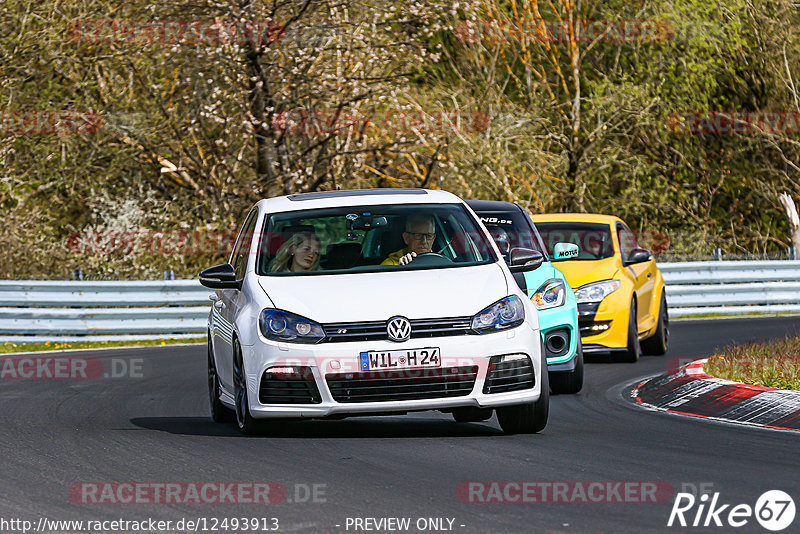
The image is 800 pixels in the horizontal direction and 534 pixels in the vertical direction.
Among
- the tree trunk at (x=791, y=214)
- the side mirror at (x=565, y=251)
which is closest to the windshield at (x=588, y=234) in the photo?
the side mirror at (x=565, y=251)

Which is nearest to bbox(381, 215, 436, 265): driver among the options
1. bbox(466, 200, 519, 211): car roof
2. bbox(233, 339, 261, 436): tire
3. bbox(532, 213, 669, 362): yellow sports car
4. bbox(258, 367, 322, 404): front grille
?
bbox(233, 339, 261, 436): tire

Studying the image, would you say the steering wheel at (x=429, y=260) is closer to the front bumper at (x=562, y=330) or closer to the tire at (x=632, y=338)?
the front bumper at (x=562, y=330)

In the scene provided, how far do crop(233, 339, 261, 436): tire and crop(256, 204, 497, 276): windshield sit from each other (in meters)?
0.63

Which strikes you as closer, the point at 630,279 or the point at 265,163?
the point at 630,279

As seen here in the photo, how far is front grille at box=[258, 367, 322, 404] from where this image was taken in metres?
9.02

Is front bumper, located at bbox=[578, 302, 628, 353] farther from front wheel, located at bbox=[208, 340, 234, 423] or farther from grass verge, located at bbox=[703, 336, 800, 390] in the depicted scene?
front wheel, located at bbox=[208, 340, 234, 423]

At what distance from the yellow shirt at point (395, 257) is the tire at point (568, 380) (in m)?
2.93

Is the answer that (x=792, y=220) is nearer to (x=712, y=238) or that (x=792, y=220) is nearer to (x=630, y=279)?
(x=712, y=238)

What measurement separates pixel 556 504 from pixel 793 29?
91.2ft

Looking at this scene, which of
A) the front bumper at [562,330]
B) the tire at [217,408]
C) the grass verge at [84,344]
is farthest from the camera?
the grass verge at [84,344]

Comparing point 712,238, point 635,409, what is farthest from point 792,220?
point 635,409

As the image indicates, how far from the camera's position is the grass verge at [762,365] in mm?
11492

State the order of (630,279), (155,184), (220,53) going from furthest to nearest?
(155,184)
(220,53)
(630,279)

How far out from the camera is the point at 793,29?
32.7 metres
